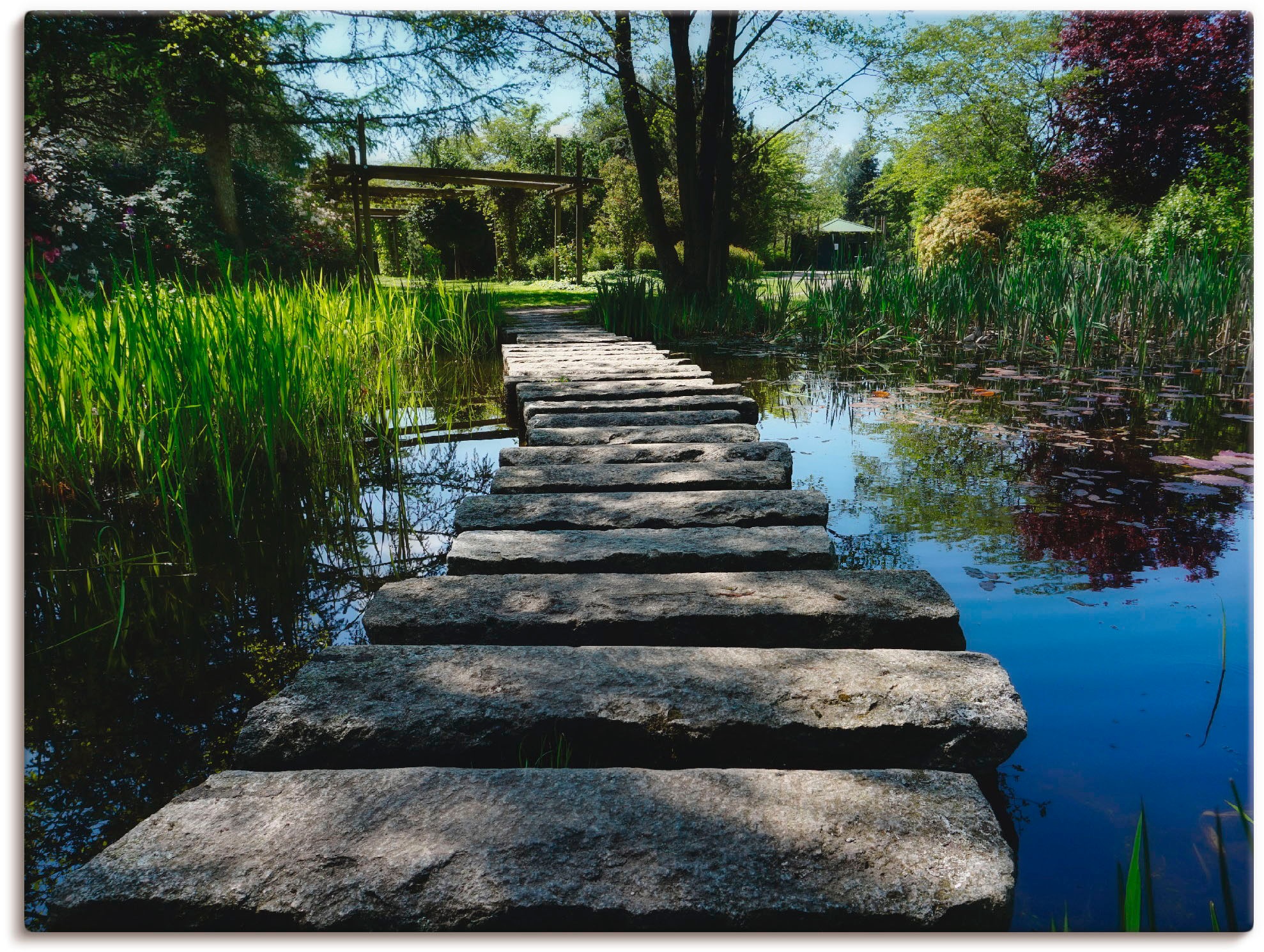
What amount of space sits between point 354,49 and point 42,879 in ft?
35.6

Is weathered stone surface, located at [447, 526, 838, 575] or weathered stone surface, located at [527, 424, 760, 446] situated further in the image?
weathered stone surface, located at [527, 424, 760, 446]

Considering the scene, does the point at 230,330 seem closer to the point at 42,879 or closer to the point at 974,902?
the point at 42,879

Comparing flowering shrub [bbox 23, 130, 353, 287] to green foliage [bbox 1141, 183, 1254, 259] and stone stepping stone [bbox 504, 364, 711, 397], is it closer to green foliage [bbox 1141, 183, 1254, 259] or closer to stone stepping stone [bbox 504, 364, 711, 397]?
stone stepping stone [bbox 504, 364, 711, 397]

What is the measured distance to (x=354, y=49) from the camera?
383 inches

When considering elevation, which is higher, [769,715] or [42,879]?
[769,715]

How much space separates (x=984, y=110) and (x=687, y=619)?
26.5 m

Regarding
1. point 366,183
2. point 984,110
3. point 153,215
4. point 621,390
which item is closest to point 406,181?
point 366,183

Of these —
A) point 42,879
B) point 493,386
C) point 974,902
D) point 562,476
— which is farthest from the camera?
point 493,386

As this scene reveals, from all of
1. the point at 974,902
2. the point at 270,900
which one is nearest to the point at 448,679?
the point at 270,900

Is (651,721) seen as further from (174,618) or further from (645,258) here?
(645,258)

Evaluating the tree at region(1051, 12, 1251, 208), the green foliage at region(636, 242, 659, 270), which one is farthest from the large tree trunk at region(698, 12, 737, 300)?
the green foliage at region(636, 242, 659, 270)

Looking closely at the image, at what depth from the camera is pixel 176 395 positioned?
2102 mm

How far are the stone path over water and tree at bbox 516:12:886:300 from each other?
6.28m

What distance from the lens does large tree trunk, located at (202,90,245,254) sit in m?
10.5
